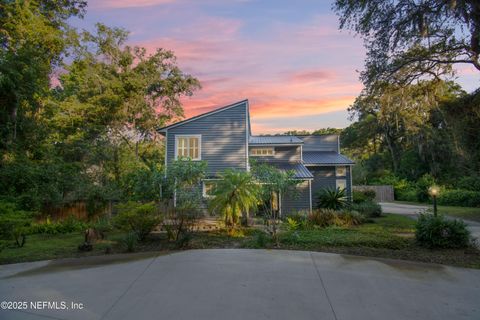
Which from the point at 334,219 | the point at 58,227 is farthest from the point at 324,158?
the point at 58,227

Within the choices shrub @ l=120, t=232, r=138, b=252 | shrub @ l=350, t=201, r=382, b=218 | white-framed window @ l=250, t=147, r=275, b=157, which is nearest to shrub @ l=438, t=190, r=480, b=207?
shrub @ l=350, t=201, r=382, b=218

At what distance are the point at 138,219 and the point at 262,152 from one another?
11417 mm

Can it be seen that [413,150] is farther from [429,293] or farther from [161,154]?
[429,293]

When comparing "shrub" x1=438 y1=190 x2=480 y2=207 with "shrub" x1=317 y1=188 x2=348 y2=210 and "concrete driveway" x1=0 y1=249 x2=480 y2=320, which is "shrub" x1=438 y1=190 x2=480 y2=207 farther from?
"concrete driveway" x1=0 y1=249 x2=480 y2=320

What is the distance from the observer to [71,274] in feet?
18.2

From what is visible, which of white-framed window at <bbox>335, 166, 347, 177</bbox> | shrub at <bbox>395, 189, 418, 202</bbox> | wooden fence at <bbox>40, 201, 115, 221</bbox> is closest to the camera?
wooden fence at <bbox>40, 201, 115, 221</bbox>

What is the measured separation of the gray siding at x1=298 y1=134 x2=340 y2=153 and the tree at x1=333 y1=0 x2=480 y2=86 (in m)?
12.5

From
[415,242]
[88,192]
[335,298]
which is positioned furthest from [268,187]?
[88,192]

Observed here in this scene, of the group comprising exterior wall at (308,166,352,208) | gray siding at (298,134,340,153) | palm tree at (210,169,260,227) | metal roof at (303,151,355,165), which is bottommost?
palm tree at (210,169,260,227)

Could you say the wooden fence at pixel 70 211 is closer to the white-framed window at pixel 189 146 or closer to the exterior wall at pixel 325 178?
the white-framed window at pixel 189 146

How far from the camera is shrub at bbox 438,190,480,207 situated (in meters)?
19.3

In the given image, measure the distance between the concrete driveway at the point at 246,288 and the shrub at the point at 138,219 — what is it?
1.51 meters

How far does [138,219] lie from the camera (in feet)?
26.2

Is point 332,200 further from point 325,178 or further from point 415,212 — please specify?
point 415,212
